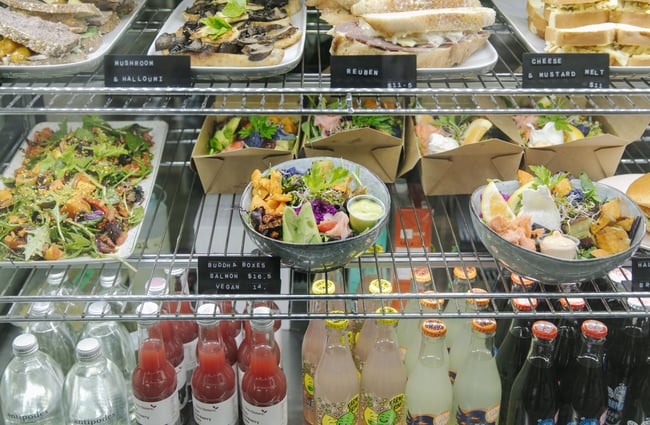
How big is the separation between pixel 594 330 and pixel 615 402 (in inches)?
12.1

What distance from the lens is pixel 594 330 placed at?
142 cm

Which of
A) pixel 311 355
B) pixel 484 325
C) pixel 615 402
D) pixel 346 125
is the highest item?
pixel 346 125

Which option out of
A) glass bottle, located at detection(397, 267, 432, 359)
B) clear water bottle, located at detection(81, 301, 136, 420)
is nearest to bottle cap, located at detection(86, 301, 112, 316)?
clear water bottle, located at detection(81, 301, 136, 420)

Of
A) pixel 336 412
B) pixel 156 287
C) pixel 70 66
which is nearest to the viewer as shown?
pixel 70 66

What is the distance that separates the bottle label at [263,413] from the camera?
1.47m

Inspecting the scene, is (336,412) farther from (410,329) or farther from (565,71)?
(565,71)

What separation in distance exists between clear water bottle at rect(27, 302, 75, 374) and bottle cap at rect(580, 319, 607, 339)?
1109mm

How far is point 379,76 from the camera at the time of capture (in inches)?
47.1

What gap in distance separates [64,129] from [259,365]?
2.68ft

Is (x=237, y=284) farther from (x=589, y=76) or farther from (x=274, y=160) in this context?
(x=589, y=76)

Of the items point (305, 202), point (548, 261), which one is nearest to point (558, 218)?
point (548, 261)

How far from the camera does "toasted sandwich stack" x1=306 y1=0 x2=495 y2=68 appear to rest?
1.35 m

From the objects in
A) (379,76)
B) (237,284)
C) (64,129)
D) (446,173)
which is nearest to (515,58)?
(446,173)

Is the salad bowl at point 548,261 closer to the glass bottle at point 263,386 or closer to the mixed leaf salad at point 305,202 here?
the mixed leaf salad at point 305,202
